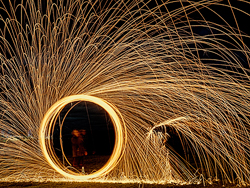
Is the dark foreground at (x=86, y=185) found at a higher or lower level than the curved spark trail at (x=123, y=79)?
lower

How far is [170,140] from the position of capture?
1416 centimetres

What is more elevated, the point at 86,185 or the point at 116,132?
the point at 116,132

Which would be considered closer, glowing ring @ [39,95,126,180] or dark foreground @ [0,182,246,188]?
dark foreground @ [0,182,246,188]

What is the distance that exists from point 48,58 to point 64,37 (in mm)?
700

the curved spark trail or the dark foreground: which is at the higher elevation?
the curved spark trail

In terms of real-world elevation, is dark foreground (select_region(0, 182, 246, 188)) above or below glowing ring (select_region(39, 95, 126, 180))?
below

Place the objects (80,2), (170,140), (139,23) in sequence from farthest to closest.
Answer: (170,140), (80,2), (139,23)

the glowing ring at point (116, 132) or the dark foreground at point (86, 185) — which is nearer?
the dark foreground at point (86, 185)

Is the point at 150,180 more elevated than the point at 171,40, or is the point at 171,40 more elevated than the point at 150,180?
the point at 171,40

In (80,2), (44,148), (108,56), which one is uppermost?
(80,2)

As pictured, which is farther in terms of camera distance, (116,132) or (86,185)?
(116,132)

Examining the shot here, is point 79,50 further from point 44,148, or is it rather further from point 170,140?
point 170,140

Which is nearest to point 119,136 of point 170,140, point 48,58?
point 48,58

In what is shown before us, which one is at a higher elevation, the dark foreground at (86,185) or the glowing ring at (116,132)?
the glowing ring at (116,132)
